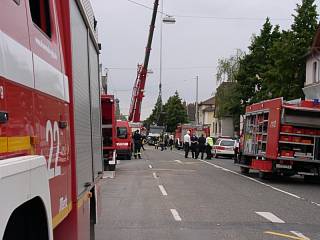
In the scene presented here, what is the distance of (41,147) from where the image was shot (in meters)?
3.22

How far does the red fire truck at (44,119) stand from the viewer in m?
2.51

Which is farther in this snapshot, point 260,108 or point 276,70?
point 276,70

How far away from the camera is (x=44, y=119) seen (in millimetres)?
3383

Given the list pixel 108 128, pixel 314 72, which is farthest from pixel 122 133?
pixel 108 128

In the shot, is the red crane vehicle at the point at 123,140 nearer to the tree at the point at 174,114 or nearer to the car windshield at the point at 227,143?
the car windshield at the point at 227,143

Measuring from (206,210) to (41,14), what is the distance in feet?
30.4

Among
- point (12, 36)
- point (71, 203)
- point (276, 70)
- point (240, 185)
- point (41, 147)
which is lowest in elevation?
point (240, 185)

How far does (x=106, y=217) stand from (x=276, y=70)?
3478 cm

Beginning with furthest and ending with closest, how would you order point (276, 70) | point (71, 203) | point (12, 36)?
1. point (276, 70)
2. point (71, 203)
3. point (12, 36)

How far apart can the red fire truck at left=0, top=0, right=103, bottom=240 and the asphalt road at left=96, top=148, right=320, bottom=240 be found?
4.51 meters

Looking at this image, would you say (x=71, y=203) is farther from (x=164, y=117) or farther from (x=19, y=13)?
(x=164, y=117)

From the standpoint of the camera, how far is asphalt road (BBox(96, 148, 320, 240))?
9.56m

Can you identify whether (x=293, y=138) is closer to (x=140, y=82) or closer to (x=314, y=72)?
(x=314, y=72)

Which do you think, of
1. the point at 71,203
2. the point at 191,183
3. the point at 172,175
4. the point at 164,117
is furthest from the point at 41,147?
the point at 164,117
